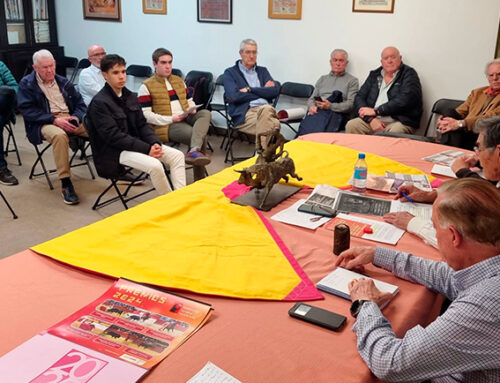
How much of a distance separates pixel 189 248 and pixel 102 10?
6886 mm

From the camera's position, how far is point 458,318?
4.17 ft

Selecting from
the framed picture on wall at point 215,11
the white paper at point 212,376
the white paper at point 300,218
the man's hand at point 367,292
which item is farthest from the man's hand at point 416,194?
the framed picture on wall at point 215,11

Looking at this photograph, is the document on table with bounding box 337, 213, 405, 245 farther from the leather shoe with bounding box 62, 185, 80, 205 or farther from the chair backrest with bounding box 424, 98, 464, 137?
the chair backrest with bounding box 424, 98, 464, 137

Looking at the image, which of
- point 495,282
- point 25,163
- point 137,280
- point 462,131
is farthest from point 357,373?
point 25,163

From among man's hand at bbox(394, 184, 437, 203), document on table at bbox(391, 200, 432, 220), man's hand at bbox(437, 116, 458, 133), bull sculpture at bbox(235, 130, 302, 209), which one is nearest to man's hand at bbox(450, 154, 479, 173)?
man's hand at bbox(394, 184, 437, 203)

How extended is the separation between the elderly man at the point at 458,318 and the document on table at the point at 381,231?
57 centimetres

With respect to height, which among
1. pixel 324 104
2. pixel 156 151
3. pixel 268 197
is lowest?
pixel 156 151

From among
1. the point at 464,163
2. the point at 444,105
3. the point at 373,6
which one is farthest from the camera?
the point at 373,6

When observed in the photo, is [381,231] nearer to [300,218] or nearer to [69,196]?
[300,218]

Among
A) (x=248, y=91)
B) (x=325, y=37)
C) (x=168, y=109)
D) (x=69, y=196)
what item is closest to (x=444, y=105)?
(x=325, y=37)

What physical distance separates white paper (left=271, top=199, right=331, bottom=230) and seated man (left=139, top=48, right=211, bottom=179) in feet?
8.35

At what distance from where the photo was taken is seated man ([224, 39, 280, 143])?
5.63 m

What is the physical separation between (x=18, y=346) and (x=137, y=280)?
453mm

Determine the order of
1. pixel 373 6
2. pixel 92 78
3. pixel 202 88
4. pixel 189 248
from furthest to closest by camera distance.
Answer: pixel 202 88
pixel 92 78
pixel 373 6
pixel 189 248
